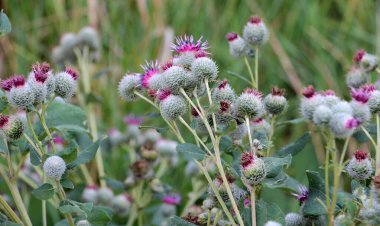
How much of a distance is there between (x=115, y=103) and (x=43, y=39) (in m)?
1.27

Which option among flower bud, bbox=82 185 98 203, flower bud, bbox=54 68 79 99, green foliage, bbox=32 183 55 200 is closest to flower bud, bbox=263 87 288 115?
flower bud, bbox=54 68 79 99

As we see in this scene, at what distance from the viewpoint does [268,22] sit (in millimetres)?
5418

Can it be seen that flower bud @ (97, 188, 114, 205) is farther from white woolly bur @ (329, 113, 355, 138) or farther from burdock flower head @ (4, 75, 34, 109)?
white woolly bur @ (329, 113, 355, 138)

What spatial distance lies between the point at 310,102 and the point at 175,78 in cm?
34

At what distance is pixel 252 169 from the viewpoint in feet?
4.92

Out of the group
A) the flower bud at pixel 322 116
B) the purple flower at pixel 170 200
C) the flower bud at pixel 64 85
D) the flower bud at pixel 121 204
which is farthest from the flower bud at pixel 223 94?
the flower bud at pixel 121 204

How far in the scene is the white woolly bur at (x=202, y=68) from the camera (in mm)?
1611

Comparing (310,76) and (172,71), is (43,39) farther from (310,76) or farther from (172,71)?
(172,71)

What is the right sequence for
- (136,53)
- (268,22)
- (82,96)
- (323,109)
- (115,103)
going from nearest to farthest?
(323,109) < (82,96) < (115,103) < (136,53) < (268,22)

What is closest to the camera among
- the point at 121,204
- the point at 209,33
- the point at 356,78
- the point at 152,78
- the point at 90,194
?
the point at 152,78

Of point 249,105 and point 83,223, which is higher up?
point 249,105

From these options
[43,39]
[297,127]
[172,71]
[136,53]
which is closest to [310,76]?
[297,127]

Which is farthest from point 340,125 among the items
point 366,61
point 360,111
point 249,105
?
point 366,61

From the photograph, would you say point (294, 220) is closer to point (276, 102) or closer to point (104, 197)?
point (276, 102)
